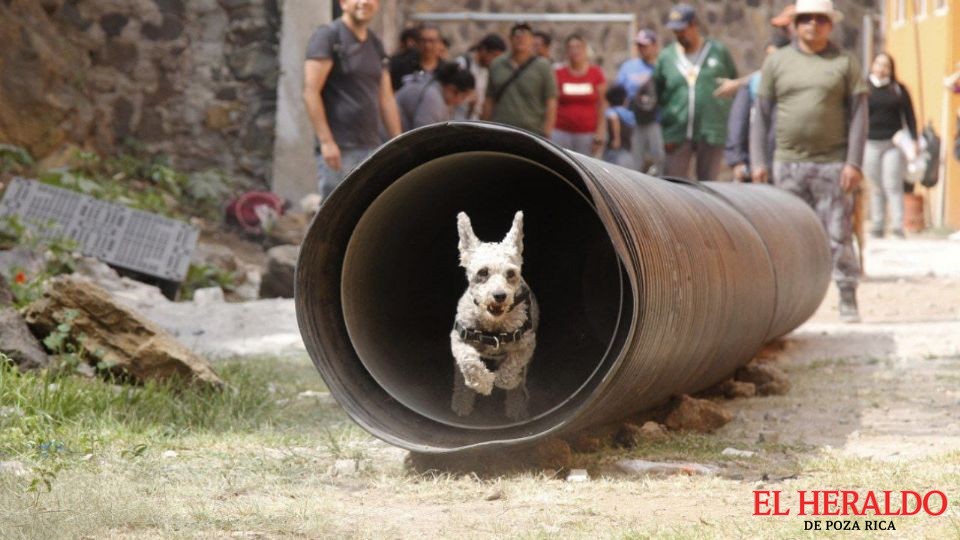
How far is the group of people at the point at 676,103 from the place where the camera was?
332 inches

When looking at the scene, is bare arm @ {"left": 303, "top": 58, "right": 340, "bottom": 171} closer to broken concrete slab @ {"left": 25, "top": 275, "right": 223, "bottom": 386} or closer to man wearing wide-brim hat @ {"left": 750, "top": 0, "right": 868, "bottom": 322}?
broken concrete slab @ {"left": 25, "top": 275, "right": 223, "bottom": 386}

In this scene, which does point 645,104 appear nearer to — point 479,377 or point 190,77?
point 190,77

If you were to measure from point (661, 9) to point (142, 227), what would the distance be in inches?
417

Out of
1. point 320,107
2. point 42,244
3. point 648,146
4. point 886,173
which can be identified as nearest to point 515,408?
point 320,107

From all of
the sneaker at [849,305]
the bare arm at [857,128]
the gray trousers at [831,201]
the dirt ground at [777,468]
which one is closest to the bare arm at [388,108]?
the gray trousers at [831,201]

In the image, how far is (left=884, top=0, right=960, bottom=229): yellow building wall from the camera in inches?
643

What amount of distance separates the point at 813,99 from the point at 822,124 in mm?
167

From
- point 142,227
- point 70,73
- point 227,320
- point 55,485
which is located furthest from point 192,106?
point 55,485

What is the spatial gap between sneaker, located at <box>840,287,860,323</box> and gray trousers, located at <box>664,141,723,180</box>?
240 cm

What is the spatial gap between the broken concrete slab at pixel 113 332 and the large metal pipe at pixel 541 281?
97cm

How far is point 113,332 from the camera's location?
20.4ft

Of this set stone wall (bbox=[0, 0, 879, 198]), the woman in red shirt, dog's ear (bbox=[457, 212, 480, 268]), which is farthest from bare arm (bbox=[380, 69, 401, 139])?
stone wall (bbox=[0, 0, 879, 198])

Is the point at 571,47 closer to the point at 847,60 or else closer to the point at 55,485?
the point at 847,60

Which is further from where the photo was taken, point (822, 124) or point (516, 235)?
point (822, 124)
